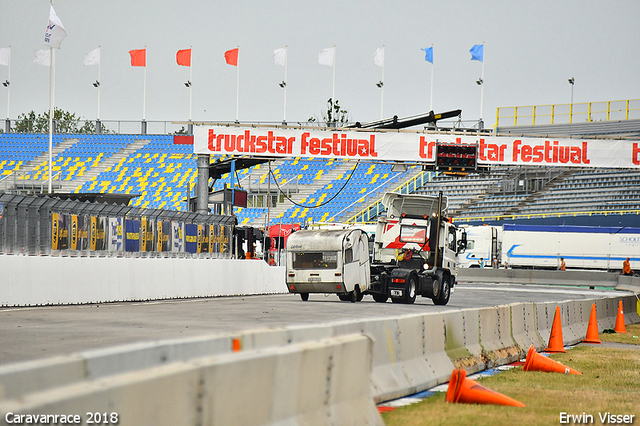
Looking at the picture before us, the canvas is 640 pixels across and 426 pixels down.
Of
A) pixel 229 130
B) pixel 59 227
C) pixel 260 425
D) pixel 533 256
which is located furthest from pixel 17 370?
pixel 533 256

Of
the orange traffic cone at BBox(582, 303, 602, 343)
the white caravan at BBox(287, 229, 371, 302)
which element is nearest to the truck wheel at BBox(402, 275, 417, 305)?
the white caravan at BBox(287, 229, 371, 302)

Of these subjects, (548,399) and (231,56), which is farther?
(231,56)

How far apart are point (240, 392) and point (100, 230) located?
19170 mm

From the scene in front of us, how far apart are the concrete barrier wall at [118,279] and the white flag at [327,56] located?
75.4 feet

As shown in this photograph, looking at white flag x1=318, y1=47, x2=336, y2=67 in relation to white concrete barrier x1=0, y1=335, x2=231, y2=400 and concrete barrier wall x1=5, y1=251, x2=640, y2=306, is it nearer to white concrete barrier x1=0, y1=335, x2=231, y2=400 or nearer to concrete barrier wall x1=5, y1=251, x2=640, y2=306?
concrete barrier wall x1=5, y1=251, x2=640, y2=306

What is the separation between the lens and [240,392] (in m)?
5.00

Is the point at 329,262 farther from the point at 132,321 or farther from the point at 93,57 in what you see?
the point at 93,57

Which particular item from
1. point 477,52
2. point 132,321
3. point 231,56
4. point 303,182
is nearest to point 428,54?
point 477,52

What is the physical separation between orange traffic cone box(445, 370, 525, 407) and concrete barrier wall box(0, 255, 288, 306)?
13.7m

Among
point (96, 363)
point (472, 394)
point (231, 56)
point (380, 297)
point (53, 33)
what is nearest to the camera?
point (96, 363)

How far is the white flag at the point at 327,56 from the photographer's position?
172 ft

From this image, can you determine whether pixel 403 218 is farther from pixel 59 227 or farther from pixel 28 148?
pixel 28 148

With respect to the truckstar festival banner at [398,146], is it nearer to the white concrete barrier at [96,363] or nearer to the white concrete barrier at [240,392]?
the white concrete barrier at [240,392]

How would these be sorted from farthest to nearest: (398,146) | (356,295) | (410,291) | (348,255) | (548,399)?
(398,146), (356,295), (410,291), (348,255), (548,399)
